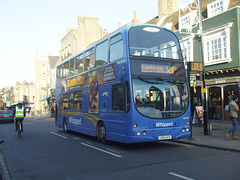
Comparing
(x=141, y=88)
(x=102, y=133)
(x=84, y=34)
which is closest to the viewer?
(x=141, y=88)

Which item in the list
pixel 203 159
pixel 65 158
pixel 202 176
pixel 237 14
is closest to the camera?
pixel 202 176

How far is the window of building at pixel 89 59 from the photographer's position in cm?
1198

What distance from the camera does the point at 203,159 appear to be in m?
7.49

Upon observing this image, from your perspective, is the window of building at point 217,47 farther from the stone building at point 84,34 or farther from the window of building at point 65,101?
the stone building at point 84,34

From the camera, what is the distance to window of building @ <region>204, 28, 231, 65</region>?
55.0 feet

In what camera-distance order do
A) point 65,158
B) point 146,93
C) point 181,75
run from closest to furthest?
point 65,158, point 146,93, point 181,75

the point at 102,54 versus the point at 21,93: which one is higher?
the point at 21,93

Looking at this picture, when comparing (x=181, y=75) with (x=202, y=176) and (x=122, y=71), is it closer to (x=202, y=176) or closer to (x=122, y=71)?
(x=122, y=71)

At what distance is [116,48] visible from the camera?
975 cm

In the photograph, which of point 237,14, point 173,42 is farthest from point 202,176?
point 237,14

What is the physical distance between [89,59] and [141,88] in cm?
442

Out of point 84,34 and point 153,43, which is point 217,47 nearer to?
point 153,43

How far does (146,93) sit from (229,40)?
1059cm

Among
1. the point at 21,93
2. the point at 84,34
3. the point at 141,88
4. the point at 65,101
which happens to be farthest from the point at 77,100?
the point at 21,93
